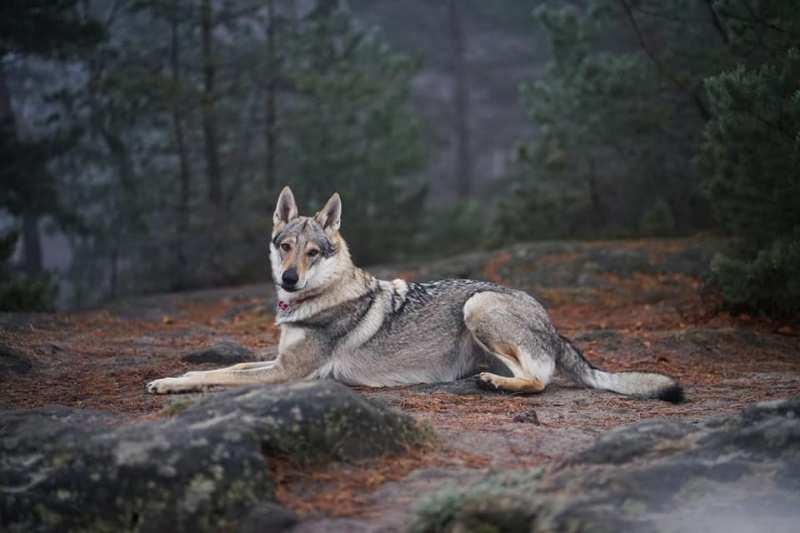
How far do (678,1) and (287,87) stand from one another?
12.2 m

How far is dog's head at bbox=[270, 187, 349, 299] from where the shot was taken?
785cm

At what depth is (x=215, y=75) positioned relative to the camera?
2412 cm

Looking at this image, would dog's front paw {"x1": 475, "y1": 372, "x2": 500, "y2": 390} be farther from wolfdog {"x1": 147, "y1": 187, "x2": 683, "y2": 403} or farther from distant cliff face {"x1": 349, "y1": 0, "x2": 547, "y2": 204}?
distant cliff face {"x1": 349, "y1": 0, "x2": 547, "y2": 204}

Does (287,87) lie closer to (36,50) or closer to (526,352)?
(36,50)

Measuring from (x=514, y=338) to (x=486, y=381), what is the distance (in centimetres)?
54

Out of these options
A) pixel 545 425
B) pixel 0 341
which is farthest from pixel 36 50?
pixel 545 425

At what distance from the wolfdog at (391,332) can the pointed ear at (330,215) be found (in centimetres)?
1

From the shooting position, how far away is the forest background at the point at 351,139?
11.5 metres

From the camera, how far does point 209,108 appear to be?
22203 mm

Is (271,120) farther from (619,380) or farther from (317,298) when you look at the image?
(619,380)

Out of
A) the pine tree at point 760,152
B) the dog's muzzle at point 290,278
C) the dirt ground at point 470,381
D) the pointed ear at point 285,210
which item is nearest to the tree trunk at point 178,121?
the dirt ground at point 470,381

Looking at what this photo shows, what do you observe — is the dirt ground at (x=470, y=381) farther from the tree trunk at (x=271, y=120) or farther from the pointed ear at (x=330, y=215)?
the tree trunk at (x=271, y=120)

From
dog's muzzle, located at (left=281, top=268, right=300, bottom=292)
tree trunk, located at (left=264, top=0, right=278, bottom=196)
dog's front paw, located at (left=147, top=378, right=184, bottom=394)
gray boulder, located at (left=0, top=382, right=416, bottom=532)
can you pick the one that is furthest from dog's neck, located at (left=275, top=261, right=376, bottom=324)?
tree trunk, located at (left=264, top=0, right=278, bottom=196)

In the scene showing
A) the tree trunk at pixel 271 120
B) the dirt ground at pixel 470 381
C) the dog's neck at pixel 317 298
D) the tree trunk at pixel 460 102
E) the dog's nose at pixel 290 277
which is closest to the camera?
the dirt ground at pixel 470 381
